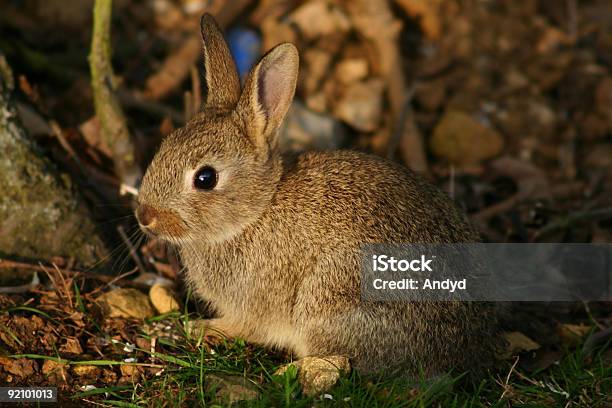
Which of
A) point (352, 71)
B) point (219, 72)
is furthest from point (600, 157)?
point (219, 72)

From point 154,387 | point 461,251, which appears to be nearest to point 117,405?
point 154,387

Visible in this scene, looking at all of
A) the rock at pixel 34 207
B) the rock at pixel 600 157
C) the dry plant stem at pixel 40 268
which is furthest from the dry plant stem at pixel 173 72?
the rock at pixel 600 157

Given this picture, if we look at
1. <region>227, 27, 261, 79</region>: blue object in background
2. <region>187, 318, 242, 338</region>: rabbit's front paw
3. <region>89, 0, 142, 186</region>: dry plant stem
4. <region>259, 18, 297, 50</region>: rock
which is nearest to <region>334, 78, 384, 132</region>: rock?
<region>259, 18, 297, 50</region>: rock

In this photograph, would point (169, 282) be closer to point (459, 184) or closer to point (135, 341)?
point (135, 341)

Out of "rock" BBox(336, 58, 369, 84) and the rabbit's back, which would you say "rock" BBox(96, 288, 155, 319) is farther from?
"rock" BBox(336, 58, 369, 84)

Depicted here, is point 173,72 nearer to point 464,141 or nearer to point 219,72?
point 219,72

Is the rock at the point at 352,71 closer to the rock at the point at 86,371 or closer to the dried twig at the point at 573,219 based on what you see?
the dried twig at the point at 573,219
